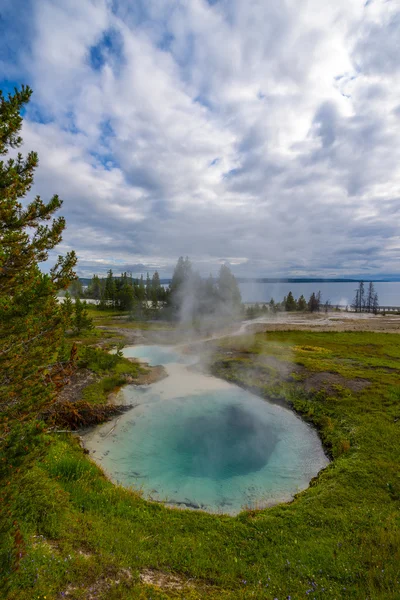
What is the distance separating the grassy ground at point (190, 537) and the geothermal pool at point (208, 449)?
139 cm

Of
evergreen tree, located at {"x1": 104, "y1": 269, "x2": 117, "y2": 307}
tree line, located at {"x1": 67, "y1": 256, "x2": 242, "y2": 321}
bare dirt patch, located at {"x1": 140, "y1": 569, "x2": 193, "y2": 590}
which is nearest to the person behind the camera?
bare dirt patch, located at {"x1": 140, "y1": 569, "x2": 193, "y2": 590}

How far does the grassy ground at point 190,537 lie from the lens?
5633 millimetres

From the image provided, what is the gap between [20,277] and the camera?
7172 millimetres

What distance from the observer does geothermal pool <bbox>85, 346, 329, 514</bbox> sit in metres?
11.8

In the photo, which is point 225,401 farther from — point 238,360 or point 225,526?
point 225,526

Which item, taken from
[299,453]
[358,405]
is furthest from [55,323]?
[358,405]

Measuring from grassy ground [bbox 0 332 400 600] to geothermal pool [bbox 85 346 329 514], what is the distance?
1385 mm

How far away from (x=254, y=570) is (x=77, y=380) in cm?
2038

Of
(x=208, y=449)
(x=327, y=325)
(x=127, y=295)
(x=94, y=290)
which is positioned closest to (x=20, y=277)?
(x=208, y=449)

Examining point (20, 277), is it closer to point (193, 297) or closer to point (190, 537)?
point (190, 537)

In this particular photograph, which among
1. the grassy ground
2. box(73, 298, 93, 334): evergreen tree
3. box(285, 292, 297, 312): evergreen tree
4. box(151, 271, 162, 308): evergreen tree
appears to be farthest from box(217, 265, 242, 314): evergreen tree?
the grassy ground

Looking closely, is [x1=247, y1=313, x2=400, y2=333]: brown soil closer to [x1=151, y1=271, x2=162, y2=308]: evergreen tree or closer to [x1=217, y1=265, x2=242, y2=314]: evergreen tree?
[x1=217, y1=265, x2=242, y2=314]: evergreen tree

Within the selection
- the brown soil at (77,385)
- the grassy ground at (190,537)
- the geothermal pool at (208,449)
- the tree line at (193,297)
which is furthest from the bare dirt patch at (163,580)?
the tree line at (193,297)

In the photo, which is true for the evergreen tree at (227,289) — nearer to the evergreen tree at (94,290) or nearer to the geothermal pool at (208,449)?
the geothermal pool at (208,449)
